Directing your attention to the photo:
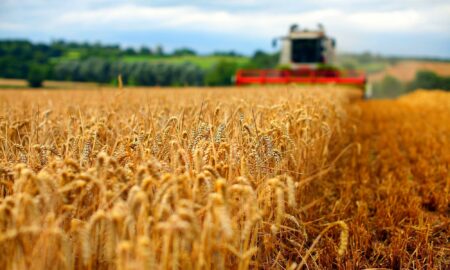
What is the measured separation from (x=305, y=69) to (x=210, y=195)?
2135 centimetres

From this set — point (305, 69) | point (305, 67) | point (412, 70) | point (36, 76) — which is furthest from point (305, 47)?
point (412, 70)

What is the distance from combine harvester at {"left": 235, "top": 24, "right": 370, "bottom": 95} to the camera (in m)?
20.6

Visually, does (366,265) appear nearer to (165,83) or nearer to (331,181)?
(331,181)

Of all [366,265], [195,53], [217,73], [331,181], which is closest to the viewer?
[366,265]

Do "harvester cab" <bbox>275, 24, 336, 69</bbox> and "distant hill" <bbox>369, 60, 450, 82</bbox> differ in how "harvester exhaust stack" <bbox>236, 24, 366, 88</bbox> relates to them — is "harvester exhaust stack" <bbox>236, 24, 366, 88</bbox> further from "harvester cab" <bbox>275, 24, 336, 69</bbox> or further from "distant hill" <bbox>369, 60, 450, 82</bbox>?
"distant hill" <bbox>369, 60, 450, 82</bbox>

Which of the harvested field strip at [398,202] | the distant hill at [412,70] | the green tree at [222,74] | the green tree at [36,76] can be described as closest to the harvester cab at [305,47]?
the green tree at [222,74]

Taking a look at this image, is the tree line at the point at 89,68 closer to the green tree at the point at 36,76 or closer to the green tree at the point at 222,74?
the green tree at the point at 36,76

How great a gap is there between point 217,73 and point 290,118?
34266 millimetres

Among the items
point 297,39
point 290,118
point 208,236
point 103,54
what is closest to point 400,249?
point 290,118

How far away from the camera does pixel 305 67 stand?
23.6m

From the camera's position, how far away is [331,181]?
17.9 ft

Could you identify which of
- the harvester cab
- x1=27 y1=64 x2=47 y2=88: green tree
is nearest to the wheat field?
the harvester cab

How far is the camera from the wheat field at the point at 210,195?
1.66 meters

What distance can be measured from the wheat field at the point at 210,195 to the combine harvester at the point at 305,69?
44.2ft
